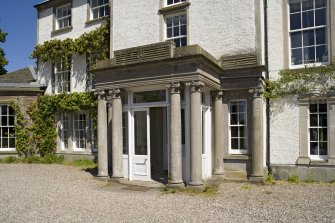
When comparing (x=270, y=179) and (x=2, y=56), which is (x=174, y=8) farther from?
(x=2, y=56)

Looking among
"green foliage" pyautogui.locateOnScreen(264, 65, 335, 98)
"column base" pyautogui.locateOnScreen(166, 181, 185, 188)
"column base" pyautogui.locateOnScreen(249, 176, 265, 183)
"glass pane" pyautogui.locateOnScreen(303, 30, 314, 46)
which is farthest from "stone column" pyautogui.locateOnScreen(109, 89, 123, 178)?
"glass pane" pyautogui.locateOnScreen(303, 30, 314, 46)

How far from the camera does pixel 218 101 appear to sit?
11.2m

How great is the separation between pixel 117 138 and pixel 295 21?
23.5 feet

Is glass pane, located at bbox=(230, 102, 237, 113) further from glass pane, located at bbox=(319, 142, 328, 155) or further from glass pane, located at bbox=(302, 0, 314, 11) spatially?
glass pane, located at bbox=(302, 0, 314, 11)

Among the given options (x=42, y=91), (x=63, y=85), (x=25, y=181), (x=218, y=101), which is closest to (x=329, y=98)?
(x=218, y=101)

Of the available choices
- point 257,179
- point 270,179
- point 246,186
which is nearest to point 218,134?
point 257,179

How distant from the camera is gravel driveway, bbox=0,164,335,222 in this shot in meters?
6.70

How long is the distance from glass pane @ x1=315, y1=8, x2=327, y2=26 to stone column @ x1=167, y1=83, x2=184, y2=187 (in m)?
5.26

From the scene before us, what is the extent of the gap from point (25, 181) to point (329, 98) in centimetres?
1032

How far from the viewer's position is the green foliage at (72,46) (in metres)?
15.2

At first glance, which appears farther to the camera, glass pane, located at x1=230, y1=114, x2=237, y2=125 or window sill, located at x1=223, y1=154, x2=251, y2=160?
glass pane, located at x1=230, y1=114, x2=237, y2=125

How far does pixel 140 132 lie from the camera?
10883 mm

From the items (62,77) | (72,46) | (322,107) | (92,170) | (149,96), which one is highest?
(72,46)

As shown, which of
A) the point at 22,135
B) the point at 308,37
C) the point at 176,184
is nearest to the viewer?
the point at 176,184
